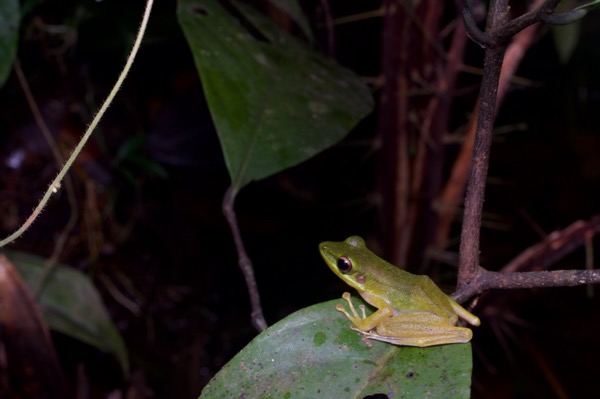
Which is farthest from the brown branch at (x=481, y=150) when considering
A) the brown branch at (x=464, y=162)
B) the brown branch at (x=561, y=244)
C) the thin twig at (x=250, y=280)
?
the brown branch at (x=464, y=162)

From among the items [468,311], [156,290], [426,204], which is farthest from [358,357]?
[156,290]

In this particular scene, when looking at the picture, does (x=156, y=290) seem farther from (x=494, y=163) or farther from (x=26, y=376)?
(x=494, y=163)

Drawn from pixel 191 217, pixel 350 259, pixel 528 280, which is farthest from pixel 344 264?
pixel 191 217

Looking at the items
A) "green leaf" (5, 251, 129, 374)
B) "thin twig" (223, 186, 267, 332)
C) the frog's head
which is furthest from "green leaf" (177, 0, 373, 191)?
"green leaf" (5, 251, 129, 374)

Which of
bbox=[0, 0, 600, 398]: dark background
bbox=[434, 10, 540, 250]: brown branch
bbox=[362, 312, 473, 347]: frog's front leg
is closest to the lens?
bbox=[362, 312, 473, 347]: frog's front leg

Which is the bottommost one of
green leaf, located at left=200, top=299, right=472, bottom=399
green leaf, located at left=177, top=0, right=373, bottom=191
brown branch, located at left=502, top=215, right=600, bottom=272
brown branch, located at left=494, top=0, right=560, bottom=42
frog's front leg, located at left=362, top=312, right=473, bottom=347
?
brown branch, located at left=502, top=215, right=600, bottom=272

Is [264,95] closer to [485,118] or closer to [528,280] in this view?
[485,118]

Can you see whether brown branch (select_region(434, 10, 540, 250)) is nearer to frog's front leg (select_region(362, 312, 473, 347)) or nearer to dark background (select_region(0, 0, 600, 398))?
dark background (select_region(0, 0, 600, 398))
